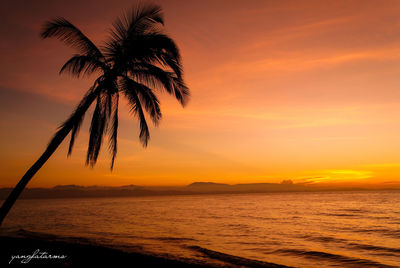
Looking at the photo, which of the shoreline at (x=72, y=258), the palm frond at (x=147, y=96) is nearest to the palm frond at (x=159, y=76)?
the palm frond at (x=147, y=96)

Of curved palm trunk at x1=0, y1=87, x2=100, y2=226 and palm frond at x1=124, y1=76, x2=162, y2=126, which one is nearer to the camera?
curved palm trunk at x1=0, y1=87, x2=100, y2=226

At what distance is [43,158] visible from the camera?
724cm

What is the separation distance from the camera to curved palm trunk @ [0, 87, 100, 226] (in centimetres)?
699

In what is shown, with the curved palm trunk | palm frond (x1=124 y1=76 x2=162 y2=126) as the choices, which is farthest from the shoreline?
palm frond (x1=124 y1=76 x2=162 y2=126)

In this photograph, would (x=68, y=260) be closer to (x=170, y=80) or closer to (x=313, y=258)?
(x=170, y=80)

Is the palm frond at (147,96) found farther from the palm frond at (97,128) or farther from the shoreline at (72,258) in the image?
the shoreline at (72,258)

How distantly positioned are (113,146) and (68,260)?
13.0ft

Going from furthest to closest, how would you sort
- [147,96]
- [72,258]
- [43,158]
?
1. [147,96]
2. [72,258]
3. [43,158]

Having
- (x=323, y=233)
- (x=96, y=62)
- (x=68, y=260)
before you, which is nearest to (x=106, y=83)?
(x=96, y=62)

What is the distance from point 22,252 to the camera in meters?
8.23

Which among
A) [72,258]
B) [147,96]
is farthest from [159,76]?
[72,258]

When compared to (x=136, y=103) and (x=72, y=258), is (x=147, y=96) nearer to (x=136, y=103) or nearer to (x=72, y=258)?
(x=136, y=103)

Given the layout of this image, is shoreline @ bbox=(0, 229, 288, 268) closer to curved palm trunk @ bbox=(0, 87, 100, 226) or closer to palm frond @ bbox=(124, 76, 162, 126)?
curved palm trunk @ bbox=(0, 87, 100, 226)

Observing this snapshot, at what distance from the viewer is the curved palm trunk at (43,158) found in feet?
22.9
